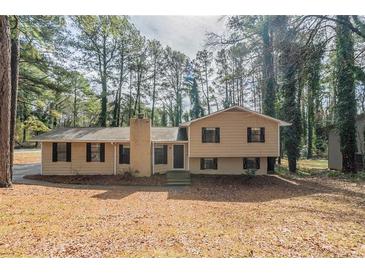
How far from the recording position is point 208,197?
9438mm

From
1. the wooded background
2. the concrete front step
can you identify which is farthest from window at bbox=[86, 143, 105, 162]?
the concrete front step

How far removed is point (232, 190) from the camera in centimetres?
1112

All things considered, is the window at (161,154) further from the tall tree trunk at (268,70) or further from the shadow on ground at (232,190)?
the tall tree trunk at (268,70)

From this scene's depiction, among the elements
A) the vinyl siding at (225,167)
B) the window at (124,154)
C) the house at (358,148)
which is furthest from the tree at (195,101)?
the window at (124,154)

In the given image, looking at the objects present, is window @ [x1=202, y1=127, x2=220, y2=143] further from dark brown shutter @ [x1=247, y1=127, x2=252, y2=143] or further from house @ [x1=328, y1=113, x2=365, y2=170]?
house @ [x1=328, y1=113, x2=365, y2=170]

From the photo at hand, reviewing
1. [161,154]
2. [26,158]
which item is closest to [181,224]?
[161,154]

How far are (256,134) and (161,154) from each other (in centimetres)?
592

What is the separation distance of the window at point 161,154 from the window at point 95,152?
3280 millimetres

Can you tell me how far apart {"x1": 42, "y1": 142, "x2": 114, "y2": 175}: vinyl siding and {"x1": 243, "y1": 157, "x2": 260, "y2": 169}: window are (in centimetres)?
830

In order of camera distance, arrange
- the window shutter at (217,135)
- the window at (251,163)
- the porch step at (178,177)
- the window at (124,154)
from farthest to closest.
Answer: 1. the window at (251,163)
2. the window at (124,154)
3. the window shutter at (217,135)
4. the porch step at (178,177)

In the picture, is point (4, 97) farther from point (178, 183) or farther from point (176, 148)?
point (176, 148)

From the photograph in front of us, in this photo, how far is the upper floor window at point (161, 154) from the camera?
1470 centimetres
